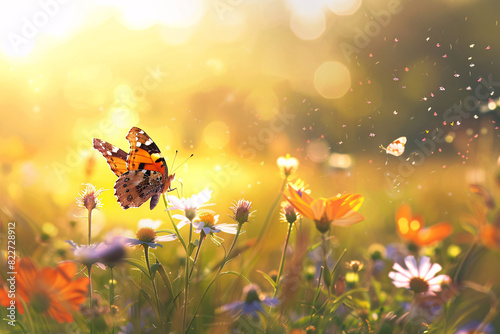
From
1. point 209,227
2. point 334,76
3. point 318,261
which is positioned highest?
point 334,76

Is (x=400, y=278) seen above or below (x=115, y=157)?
below

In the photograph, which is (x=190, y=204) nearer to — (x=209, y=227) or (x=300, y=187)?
(x=209, y=227)

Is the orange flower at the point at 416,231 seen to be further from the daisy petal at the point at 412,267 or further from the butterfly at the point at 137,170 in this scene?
the butterfly at the point at 137,170

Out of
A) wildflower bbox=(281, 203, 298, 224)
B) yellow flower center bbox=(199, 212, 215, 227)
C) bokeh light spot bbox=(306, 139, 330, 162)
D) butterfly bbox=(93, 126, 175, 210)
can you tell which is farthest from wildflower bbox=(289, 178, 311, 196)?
bokeh light spot bbox=(306, 139, 330, 162)

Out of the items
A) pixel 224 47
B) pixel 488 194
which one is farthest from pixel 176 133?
pixel 224 47

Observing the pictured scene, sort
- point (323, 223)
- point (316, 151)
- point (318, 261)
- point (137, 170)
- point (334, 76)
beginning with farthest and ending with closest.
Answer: point (334, 76)
point (316, 151)
point (318, 261)
point (137, 170)
point (323, 223)

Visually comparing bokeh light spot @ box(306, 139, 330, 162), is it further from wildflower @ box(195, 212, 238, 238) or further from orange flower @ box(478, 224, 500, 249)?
orange flower @ box(478, 224, 500, 249)

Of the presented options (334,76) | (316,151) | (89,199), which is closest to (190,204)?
(89,199)
